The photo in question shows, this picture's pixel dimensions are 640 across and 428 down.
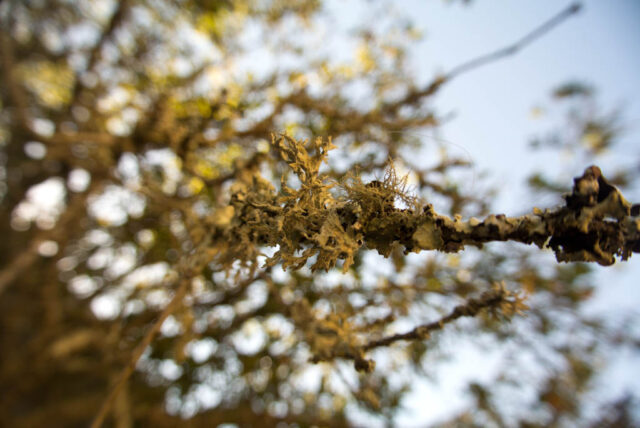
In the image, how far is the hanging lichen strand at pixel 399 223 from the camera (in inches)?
25.3

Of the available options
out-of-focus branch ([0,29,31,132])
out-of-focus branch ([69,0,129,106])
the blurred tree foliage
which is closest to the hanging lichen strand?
the blurred tree foliage

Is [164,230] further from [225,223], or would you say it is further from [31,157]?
[31,157]

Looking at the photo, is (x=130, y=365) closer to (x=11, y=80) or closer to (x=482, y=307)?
(x=482, y=307)

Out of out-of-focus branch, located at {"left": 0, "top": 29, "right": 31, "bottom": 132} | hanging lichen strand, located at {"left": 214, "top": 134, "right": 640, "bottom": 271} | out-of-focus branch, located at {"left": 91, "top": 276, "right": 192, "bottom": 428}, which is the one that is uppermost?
out-of-focus branch, located at {"left": 0, "top": 29, "right": 31, "bottom": 132}

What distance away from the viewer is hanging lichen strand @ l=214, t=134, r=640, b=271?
64 centimetres

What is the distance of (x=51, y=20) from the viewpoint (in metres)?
4.95

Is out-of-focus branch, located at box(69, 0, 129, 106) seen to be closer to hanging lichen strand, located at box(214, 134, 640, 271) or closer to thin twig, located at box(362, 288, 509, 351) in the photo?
hanging lichen strand, located at box(214, 134, 640, 271)

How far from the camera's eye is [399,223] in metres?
0.75

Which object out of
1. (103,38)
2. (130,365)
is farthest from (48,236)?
(130,365)

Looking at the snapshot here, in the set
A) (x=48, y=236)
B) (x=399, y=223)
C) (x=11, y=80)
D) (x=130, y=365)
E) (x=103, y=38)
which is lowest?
(x=130, y=365)

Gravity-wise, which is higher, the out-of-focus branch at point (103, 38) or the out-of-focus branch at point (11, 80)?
the out-of-focus branch at point (103, 38)

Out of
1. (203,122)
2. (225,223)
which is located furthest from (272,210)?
(203,122)

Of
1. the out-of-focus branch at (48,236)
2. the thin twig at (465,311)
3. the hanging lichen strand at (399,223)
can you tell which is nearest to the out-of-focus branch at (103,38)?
the out-of-focus branch at (48,236)

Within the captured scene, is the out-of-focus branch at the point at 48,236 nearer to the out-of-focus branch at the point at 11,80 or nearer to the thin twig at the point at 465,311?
the out-of-focus branch at the point at 11,80
